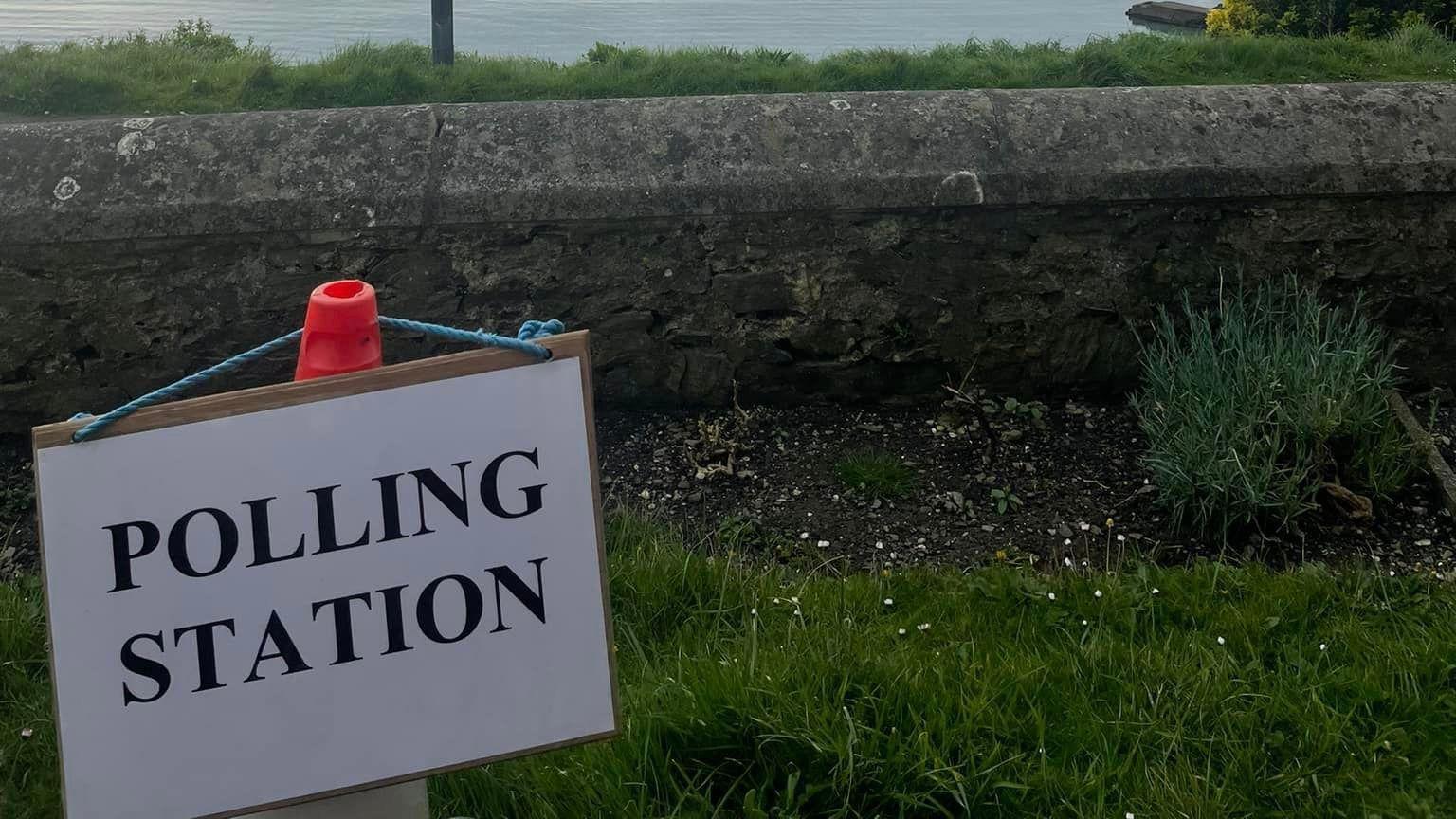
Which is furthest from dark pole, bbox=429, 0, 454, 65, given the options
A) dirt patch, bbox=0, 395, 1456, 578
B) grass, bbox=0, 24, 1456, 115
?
dirt patch, bbox=0, 395, 1456, 578

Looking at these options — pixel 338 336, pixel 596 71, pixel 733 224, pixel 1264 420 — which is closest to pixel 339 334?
pixel 338 336

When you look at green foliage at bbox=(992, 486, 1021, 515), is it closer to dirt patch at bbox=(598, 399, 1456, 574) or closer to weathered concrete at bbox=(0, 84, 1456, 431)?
dirt patch at bbox=(598, 399, 1456, 574)

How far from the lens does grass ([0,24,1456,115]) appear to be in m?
4.33

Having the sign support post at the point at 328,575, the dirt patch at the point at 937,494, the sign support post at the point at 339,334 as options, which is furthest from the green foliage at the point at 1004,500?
the sign support post at the point at 339,334

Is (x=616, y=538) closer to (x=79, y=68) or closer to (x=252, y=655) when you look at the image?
(x=252, y=655)

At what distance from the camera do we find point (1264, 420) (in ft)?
8.48

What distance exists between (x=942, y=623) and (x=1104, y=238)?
1.21 metres

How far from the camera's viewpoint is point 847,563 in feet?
8.25

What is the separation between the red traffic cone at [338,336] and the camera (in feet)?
4.49

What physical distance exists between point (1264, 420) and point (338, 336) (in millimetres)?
2079

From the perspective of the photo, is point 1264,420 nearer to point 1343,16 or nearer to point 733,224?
point 733,224

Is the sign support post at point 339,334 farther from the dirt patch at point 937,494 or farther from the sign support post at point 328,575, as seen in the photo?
the dirt patch at point 937,494

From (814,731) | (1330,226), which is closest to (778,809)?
(814,731)

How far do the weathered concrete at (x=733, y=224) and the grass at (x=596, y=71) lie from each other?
160 cm
